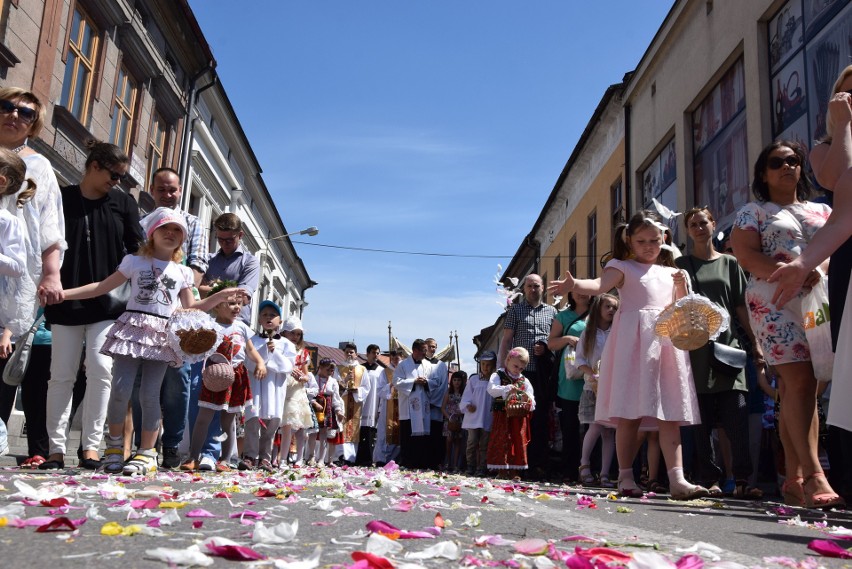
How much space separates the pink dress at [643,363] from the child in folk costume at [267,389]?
134 inches

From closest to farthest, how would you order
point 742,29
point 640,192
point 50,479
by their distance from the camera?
point 50,479, point 742,29, point 640,192

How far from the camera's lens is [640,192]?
60.0 feet

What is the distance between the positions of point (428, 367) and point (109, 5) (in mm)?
8340

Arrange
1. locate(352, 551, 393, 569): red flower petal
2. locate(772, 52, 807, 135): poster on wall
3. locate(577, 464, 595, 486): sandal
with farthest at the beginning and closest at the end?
locate(772, 52, 807, 135): poster on wall → locate(577, 464, 595, 486): sandal → locate(352, 551, 393, 569): red flower petal

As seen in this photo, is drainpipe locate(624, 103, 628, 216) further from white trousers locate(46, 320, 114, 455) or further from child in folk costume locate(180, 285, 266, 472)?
white trousers locate(46, 320, 114, 455)

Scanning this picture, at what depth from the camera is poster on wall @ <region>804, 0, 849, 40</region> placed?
9648 mm

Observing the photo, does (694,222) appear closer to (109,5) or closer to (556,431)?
(556,431)

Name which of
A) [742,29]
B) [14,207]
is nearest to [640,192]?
[742,29]

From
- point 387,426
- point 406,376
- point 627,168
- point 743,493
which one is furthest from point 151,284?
point 627,168

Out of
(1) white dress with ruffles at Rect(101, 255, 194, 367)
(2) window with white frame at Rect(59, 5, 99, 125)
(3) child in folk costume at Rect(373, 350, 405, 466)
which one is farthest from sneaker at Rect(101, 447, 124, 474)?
(2) window with white frame at Rect(59, 5, 99, 125)

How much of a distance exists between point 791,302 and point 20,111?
14.1 feet

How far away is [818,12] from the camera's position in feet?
33.1

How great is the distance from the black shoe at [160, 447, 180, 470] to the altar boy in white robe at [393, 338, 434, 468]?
6.47 metres

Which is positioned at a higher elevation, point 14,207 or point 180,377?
point 14,207
